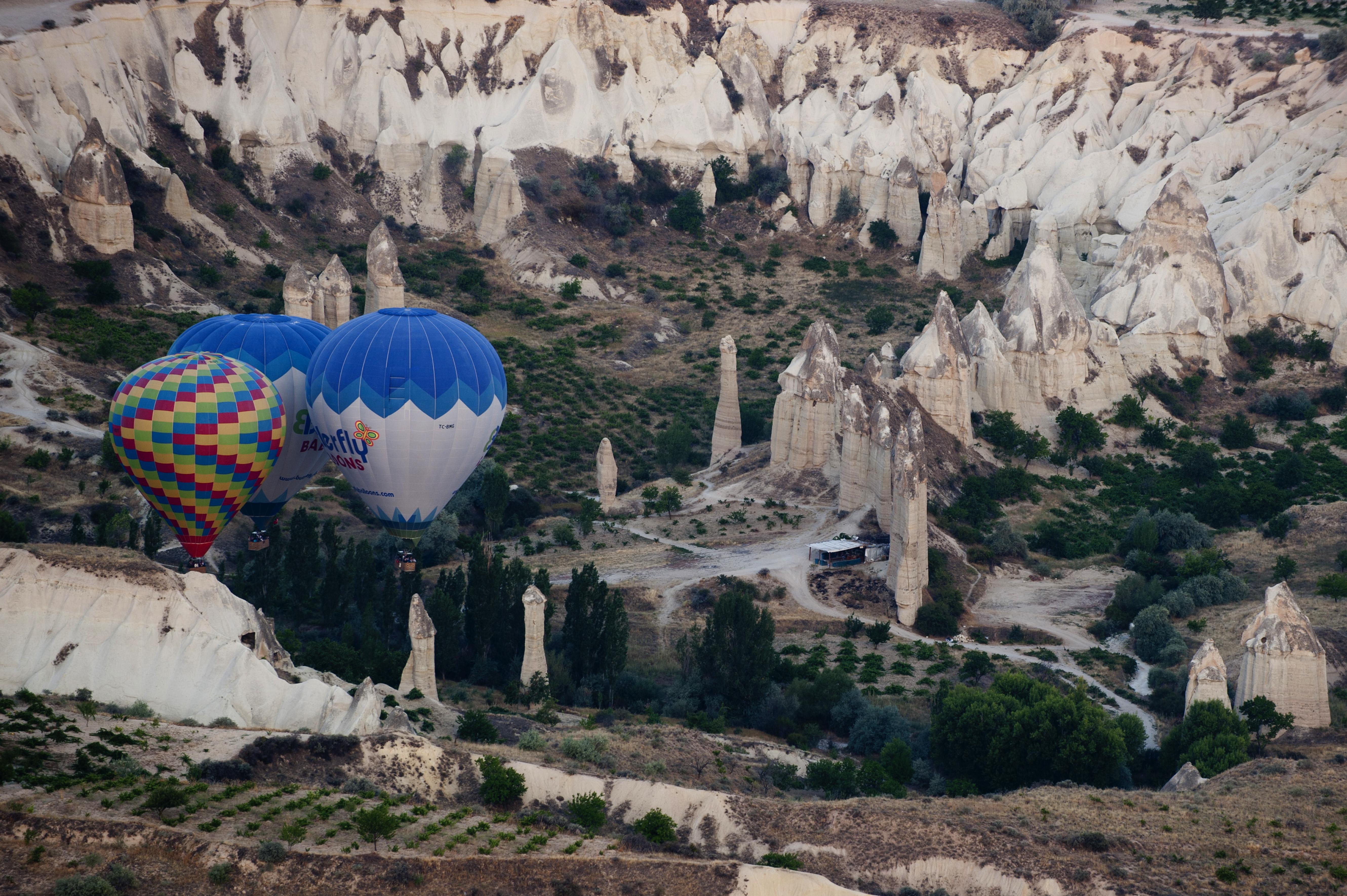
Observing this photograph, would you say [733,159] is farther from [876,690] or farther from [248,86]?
[876,690]

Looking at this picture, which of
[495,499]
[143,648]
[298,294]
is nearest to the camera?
[143,648]

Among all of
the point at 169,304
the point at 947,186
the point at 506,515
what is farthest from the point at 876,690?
the point at 947,186

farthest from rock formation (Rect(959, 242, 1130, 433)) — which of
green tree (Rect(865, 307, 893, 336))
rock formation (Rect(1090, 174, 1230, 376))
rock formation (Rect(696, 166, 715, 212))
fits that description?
rock formation (Rect(696, 166, 715, 212))

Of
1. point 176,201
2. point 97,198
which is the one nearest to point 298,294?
point 97,198

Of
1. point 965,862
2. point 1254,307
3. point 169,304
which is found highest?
point 1254,307

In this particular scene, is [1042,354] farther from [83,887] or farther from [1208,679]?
[83,887]

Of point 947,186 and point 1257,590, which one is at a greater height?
point 947,186

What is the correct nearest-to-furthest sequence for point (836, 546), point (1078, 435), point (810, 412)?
1. point (836, 546)
2. point (810, 412)
3. point (1078, 435)
